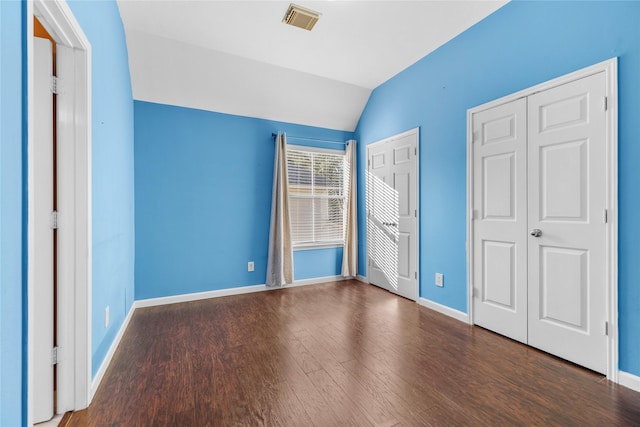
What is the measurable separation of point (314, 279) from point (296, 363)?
2.29 meters

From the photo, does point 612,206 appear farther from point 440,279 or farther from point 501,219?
point 440,279

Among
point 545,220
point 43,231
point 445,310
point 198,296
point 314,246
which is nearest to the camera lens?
point 43,231

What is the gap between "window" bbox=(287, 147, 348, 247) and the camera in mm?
4297

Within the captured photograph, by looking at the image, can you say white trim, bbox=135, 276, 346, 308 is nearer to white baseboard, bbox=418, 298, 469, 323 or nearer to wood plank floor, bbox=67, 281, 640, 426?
wood plank floor, bbox=67, 281, 640, 426

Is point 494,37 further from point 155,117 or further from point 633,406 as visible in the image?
point 155,117

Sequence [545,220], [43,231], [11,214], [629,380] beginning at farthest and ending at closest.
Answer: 1. [545,220]
2. [629,380]
3. [43,231]
4. [11,214]

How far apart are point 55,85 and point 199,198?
215cm

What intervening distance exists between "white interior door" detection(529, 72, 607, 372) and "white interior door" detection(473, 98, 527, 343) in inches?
3.4

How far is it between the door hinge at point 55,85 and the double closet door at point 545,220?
10.6ft

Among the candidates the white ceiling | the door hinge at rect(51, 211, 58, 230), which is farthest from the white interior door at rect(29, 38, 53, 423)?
the white ceiling

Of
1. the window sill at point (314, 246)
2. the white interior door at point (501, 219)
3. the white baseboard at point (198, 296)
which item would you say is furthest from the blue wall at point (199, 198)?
the white interior door at point (501, 219)

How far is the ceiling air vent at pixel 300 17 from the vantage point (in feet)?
8.32

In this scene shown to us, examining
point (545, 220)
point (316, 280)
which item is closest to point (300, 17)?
point (545, 220)

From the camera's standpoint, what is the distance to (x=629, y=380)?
1.80m
